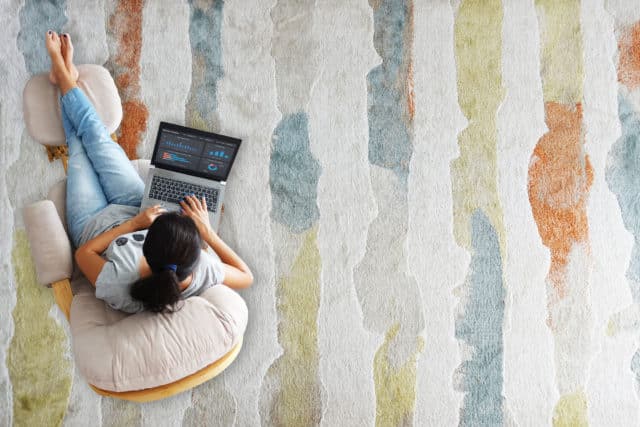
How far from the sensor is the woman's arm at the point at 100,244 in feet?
5.77

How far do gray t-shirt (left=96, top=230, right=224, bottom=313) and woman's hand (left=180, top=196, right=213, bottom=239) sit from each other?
11cm

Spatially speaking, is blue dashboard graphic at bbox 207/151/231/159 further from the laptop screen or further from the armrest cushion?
the armrest cushion

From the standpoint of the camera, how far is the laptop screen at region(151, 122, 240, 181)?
2006 millimetres

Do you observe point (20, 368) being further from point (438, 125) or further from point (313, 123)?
point (438, 125)

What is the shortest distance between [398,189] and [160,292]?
115cm

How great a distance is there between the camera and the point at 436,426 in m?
2.40

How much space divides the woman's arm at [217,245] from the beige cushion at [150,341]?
0.18 m

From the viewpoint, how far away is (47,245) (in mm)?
1751

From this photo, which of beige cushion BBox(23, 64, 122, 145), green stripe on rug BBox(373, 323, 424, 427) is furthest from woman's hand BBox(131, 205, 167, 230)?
green stripe on rug BBox(373, 323, 424, 427)

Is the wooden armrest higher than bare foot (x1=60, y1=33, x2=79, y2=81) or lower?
lower

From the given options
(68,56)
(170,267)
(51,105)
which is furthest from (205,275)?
(68,56)

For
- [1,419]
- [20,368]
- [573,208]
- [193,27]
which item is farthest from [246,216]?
[573,208]

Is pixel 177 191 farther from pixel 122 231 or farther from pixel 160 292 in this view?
pixel 160 292

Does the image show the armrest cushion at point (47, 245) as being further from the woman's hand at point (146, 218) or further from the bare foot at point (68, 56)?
the bare foot at point (68, 56)
